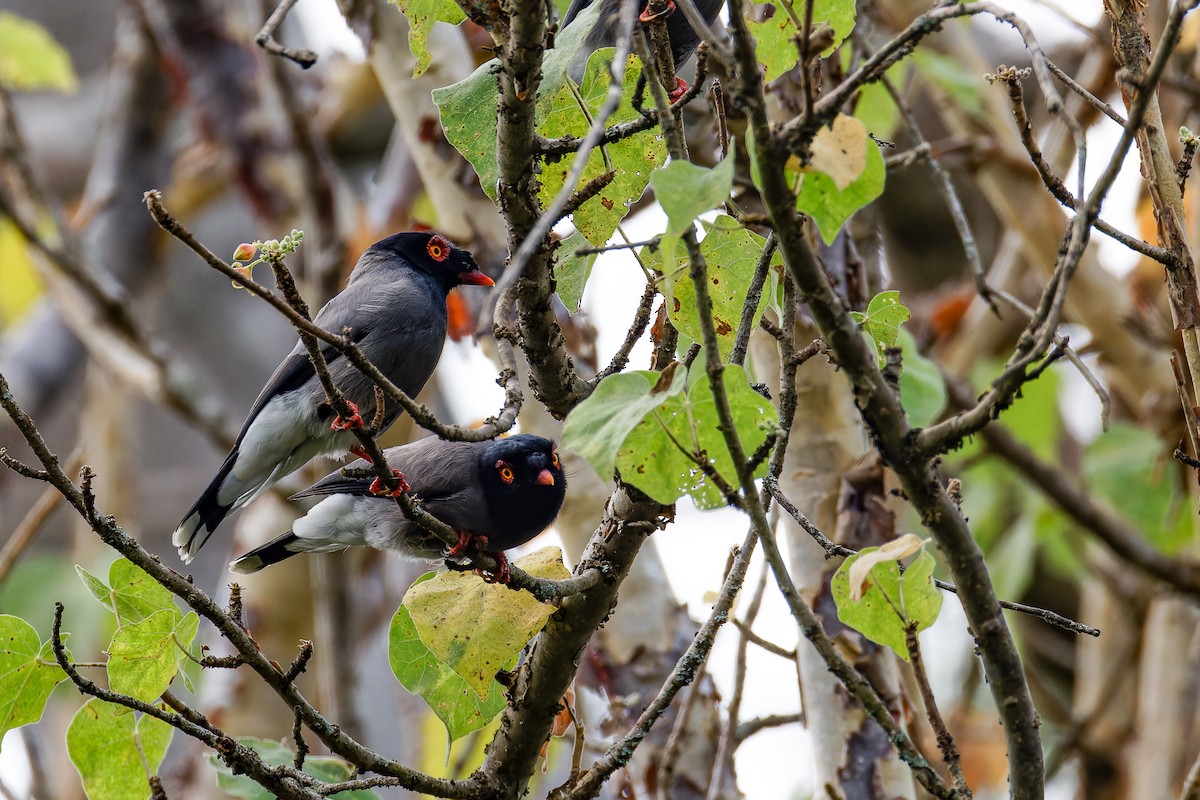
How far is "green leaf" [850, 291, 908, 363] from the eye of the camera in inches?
75.1

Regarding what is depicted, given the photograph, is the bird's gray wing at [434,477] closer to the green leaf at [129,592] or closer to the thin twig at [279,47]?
the green leaf at [129,592]

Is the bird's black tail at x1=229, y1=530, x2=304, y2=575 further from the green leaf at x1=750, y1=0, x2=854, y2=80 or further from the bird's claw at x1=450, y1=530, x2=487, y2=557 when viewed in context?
the green leaf at x1=750, y1=0, x2=854, y2=80

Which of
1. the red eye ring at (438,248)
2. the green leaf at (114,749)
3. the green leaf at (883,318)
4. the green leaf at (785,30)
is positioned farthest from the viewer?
the red eye ring at (438,248)

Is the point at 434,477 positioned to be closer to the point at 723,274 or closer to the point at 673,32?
the point at 673,32

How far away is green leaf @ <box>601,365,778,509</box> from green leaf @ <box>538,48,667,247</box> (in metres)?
0.56

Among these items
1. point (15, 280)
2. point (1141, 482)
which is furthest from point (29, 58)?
point (1141, 482)

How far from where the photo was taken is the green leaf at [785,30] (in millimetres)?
1666

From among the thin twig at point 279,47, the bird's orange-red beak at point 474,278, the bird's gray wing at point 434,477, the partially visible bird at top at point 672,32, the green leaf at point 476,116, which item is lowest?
the thin twig at point 279,47

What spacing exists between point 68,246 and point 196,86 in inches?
78.2

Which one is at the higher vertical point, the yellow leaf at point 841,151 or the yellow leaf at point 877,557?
the yellow leaf at point 841,151

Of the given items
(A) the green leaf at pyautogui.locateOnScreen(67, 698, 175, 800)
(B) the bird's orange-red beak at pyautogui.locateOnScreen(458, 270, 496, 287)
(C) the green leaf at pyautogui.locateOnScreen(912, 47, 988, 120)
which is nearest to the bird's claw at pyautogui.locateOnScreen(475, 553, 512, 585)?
(A) the green leaf at pyautogui.locateOnScreen(67, 698, 175, 800)

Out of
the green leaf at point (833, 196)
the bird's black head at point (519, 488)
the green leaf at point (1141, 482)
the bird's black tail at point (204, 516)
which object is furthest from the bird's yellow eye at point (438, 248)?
the green leaf at point (1141, 482)

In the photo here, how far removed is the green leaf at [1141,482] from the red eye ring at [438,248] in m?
2.65

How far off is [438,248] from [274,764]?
1.88 meters
